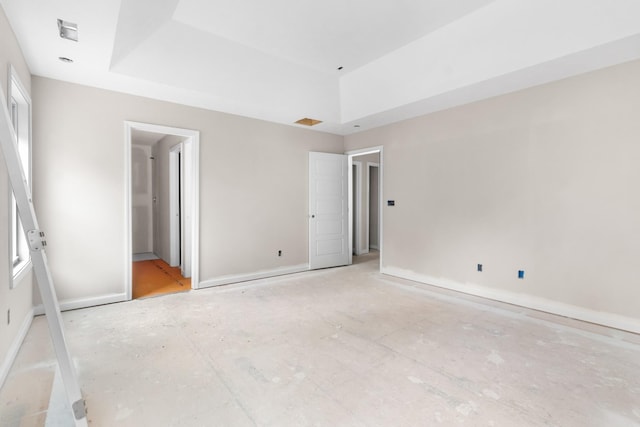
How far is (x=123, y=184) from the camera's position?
3715 mm

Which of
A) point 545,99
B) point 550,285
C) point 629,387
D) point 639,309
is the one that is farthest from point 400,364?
point 545,99

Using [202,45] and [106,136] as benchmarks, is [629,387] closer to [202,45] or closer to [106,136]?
[202,45]

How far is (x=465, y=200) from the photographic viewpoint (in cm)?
418

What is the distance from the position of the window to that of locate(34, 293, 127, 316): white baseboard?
65cm

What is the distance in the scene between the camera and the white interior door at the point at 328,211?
551 centimetres

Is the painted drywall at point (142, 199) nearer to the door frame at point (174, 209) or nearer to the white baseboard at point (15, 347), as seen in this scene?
the door frame at point (174, 209)

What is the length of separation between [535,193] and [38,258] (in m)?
4.42

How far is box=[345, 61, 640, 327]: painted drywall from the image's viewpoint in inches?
118

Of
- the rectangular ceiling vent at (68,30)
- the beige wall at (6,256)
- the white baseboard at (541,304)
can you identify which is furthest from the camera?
the white baseboard at (541,304)

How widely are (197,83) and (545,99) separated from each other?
13.0 feet

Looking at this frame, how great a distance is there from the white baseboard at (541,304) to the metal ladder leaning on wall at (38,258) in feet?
13.5

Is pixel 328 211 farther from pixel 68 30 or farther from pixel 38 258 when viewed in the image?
pixel 38 258

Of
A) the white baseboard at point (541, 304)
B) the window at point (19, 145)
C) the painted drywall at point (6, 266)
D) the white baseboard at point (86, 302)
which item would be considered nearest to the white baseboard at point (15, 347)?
Result: the painted drywall at point (6, 266)

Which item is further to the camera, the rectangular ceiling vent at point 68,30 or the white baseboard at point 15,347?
the rectangular ceiling vent at point 68,30
